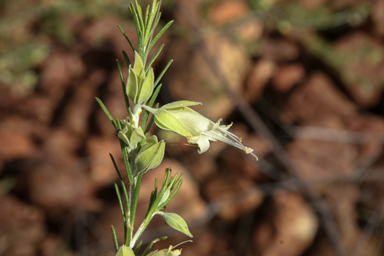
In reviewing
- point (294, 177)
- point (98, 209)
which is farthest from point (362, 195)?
point (98, 209)

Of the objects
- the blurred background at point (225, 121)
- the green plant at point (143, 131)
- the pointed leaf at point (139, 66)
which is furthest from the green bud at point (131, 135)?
the blurred background at point (225, 121)

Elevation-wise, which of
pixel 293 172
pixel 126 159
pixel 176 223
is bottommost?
pixel 293 172

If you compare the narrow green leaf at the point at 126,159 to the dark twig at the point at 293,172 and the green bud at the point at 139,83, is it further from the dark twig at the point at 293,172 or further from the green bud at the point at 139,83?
the dark twig at the point at 293,172

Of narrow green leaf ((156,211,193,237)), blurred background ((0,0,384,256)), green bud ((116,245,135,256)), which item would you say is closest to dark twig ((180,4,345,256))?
blurred background ((0,0,384,256))

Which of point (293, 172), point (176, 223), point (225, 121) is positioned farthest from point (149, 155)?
point (225, 121)

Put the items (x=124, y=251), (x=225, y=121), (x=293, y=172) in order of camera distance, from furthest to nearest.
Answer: (x=225, y=121) → (x=293, y=172) → (x=124, y=251)

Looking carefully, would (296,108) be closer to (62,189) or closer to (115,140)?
(115,140)

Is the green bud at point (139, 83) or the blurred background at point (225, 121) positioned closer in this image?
the green bud at point (139, 83)

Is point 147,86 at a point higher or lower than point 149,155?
higher

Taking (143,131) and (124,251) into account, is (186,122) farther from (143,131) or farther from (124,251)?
(124,251)
